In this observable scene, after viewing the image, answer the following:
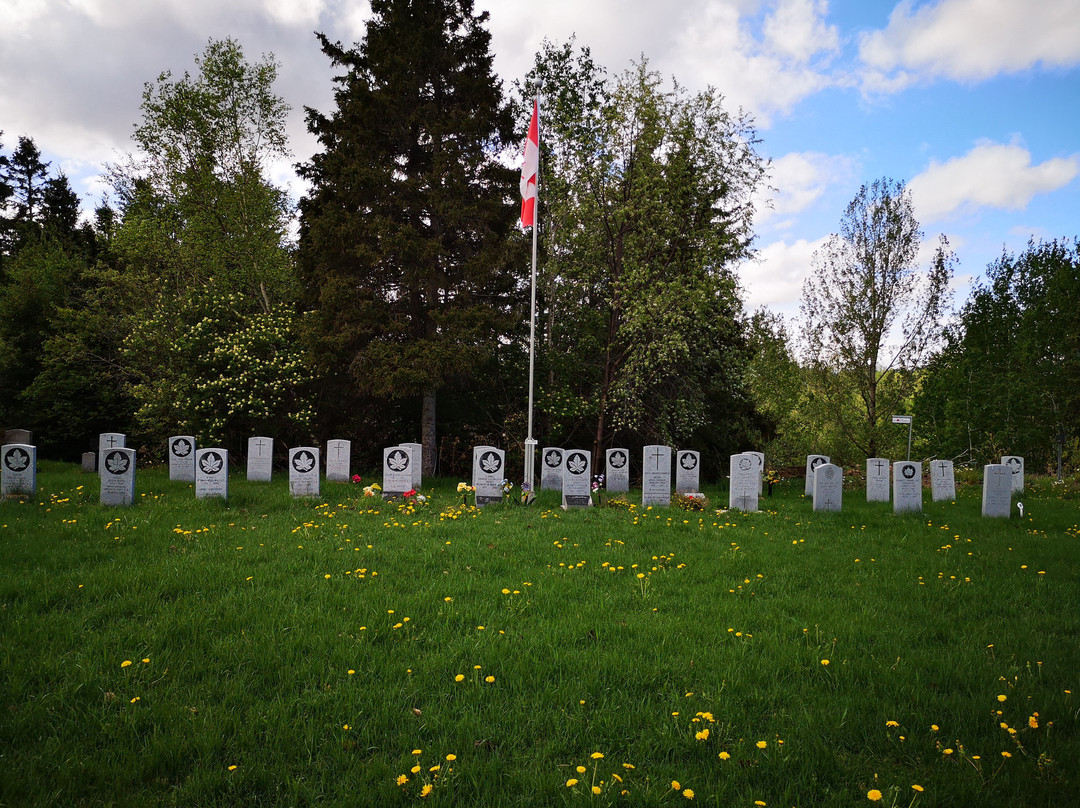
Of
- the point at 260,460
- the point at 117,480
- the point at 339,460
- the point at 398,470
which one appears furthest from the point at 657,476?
the point at 117,480

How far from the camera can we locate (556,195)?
15453 millimetres

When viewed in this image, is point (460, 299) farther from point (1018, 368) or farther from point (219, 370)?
point (1018, 368)

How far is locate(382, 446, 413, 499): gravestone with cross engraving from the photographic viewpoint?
445 inches

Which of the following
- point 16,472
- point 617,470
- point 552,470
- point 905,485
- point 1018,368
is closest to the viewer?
point 16,472

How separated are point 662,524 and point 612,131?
10.6m

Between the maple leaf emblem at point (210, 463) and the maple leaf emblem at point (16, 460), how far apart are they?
3.12 metres

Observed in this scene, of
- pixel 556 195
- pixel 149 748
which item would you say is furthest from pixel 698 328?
pixel 149 748

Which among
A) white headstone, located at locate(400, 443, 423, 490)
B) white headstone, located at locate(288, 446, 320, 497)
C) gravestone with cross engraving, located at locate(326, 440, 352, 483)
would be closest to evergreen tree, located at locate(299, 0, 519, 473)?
gravestone with cross engraving, located at locate(326, 440, 352, 483)

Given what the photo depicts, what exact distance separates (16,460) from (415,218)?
1006cm

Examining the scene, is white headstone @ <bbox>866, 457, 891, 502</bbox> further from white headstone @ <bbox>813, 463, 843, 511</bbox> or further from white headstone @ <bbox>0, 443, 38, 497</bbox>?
white headstone @ <bbox>0, 443, 38, 497</bbox>

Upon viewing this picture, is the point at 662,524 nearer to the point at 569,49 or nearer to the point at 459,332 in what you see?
the point at 459,332

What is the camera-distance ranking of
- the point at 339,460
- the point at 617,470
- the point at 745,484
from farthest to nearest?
the point at 339,460 → the point at 617,470 → the point at 745,484

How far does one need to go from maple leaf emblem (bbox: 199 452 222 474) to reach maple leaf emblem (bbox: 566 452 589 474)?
→ 6617 millimetres

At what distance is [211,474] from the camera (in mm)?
10312
